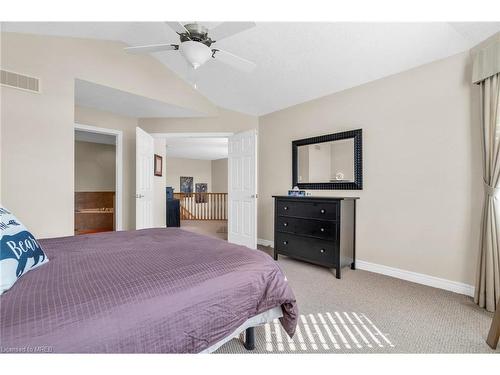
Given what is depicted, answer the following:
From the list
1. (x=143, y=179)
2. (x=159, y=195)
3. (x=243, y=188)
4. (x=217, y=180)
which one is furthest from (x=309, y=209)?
(x=217, y=180)

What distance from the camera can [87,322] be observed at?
80 centimetres

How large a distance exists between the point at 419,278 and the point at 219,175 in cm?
935

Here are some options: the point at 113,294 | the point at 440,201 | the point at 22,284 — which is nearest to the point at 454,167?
the point at 440,201

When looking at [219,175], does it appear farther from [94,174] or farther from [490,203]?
[490,203]

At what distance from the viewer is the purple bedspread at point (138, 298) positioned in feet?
2.54

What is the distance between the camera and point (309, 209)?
10.5ft

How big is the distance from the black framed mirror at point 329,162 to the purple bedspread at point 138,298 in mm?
2283

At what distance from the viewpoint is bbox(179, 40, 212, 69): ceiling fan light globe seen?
6.32 ft

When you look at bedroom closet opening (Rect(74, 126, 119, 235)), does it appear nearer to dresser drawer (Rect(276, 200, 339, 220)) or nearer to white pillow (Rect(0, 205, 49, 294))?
dresser drawer (Rect(276, 200, 339, 220))

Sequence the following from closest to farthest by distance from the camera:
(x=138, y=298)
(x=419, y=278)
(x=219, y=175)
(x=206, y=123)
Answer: (x=138, y=298), (x=419, y=278), (x=206, y=123), (x=219, y=175)

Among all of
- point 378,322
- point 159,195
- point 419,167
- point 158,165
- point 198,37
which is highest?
point 198,37

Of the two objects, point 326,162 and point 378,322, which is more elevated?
point 326,162
